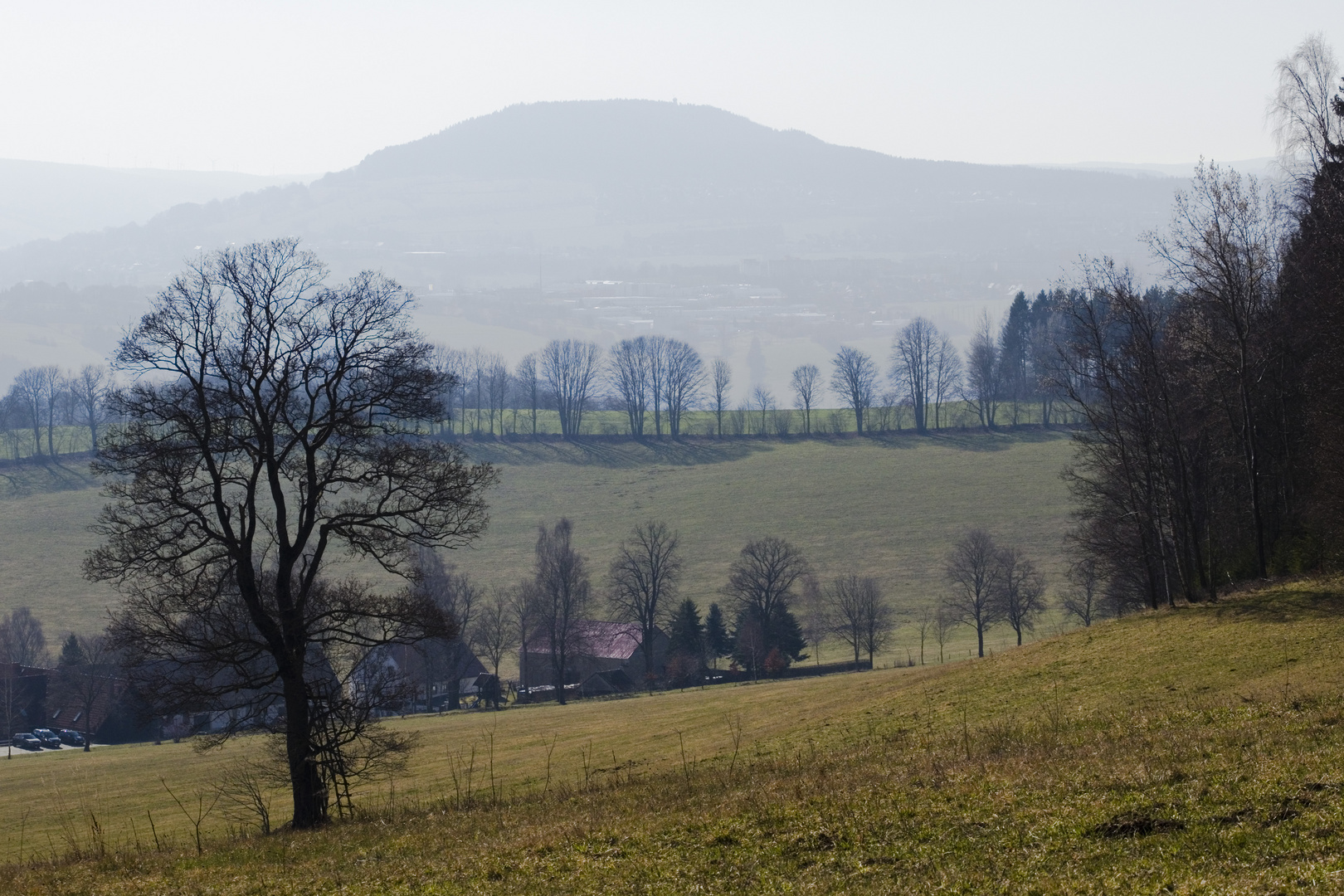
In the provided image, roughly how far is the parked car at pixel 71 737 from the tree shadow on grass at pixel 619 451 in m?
57.4

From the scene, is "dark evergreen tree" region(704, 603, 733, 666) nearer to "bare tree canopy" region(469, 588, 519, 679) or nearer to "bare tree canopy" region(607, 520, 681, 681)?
"bare tree canopy" region(607, 520, 681, 681)

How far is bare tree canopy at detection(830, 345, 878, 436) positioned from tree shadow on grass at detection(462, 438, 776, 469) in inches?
535

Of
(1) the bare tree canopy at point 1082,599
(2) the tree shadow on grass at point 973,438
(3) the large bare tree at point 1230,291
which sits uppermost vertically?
(3) the large bare tree at point 1230,291

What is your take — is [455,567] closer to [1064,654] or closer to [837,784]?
[1064,654]

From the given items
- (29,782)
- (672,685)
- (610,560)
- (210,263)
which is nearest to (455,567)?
(610,560)

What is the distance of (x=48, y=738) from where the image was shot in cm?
6775

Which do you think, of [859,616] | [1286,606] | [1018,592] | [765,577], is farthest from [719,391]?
[1286,606]

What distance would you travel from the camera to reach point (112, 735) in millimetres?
68312

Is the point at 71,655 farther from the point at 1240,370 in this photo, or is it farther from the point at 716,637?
the point at 1240,370

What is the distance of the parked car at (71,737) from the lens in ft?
223

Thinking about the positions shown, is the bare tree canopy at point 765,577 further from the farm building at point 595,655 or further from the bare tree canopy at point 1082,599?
the bare tree canopy at point 1082,599

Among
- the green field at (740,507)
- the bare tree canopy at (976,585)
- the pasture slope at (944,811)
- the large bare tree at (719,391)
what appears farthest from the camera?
the large bare tree at (719,391)

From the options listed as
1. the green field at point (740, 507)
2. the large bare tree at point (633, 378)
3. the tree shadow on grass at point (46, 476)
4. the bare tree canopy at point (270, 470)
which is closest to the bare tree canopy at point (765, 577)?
the green field at point (740, 507)

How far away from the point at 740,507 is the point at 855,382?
39.6 m
